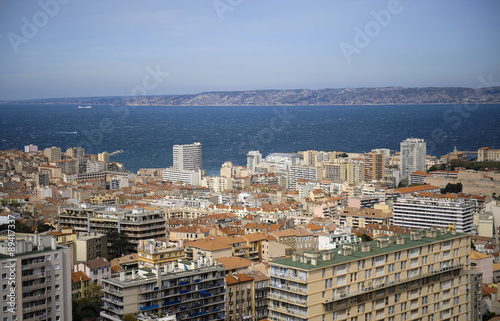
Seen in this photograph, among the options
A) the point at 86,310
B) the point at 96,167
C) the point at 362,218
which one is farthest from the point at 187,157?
the point at 86,310

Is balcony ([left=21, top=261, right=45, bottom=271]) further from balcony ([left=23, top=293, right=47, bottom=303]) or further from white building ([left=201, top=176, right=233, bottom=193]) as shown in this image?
white building ([left=201, top=176, right=233, bottom=193])

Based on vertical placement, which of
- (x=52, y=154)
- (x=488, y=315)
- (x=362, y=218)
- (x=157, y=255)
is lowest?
(x=488, y=315)

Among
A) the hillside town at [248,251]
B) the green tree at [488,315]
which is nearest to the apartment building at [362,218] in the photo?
the hillside town at [248,251]

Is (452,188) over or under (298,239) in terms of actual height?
under

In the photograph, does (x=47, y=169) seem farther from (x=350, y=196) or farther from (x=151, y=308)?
(x=151, y=308)

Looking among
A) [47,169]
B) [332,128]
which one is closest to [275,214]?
[47,169]

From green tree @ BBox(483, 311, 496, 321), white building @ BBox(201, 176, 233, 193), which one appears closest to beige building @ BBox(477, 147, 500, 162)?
white building @ BBox(201, 176, 233, 193)

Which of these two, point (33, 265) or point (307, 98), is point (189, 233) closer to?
point (33, 265)
